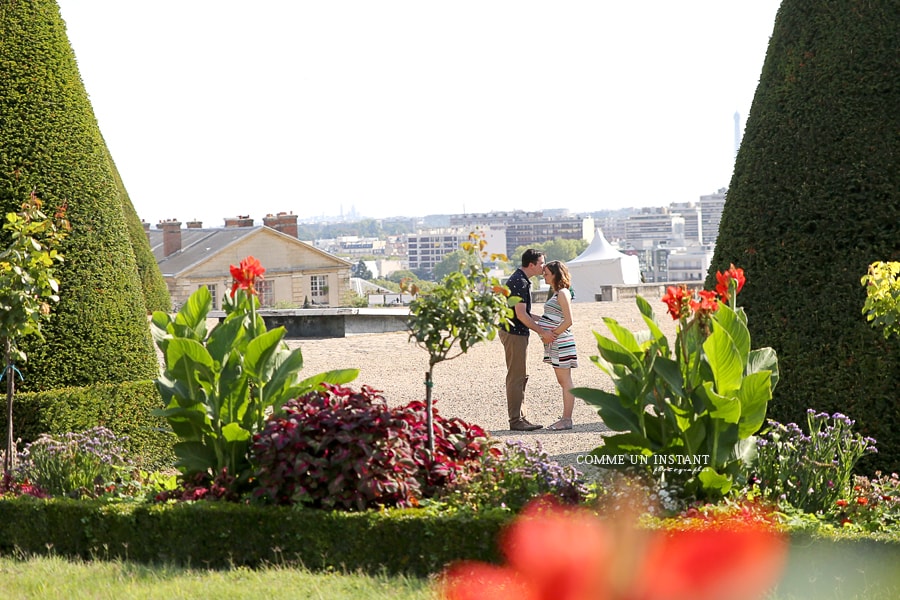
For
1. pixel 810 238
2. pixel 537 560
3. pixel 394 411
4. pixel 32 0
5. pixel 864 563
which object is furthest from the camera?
pixel 32 0

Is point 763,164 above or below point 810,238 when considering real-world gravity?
above

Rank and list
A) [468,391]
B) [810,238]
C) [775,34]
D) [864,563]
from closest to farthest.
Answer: [864,563]
[810,238]
[775,34]
[468,391]

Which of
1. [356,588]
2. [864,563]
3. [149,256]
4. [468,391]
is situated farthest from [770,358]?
[149,256]

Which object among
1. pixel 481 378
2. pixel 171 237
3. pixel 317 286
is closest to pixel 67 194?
pixel 481 378

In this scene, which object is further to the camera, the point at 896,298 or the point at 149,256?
the point at 149,256

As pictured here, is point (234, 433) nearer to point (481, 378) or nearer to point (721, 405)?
point (721, 405)

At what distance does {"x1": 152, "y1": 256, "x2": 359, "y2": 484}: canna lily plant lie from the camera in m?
6.52

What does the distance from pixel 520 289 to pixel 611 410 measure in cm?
379

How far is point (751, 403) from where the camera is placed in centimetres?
600

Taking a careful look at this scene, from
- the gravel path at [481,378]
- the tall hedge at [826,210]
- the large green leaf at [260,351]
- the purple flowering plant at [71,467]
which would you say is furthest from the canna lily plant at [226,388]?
the tall hedge at [826,210]

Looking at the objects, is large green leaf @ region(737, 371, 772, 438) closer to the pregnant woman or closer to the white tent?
the pregnant woman

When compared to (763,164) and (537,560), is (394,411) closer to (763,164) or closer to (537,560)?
(763,164)

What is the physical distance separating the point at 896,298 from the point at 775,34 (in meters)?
2.74

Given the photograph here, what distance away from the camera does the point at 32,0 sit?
8.67m
